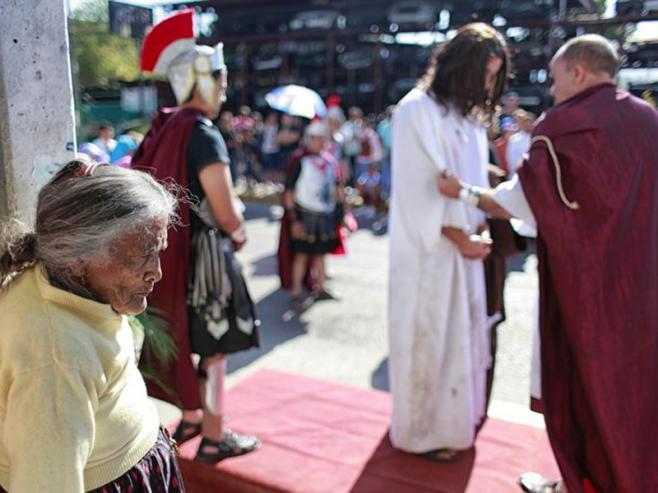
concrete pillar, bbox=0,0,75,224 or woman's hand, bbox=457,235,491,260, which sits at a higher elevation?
concrete pillar, bbox=0,0,75,224

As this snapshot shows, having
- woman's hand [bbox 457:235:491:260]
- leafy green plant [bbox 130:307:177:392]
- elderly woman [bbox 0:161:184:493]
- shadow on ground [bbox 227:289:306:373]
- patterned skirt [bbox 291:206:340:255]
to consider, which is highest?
elderly woman [bbox 0:161:184:493]

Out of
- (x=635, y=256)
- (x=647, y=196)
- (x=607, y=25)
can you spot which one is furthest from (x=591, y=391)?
(x=607, y=25)

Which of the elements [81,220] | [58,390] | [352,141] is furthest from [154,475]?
[352,141]

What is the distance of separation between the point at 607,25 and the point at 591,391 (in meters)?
4.45

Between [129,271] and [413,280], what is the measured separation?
155cm

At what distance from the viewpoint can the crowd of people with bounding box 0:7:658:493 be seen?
115 cm

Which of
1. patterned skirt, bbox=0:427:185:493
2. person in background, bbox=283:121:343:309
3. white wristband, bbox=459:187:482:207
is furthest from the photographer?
person in background, bbox=283:121:343:309

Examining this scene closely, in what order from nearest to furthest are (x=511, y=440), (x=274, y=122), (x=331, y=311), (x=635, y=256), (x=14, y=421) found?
(x=14, y=421)
(x=635, y=256)
(x=511, y=440)
(x=331, y=311)
(x=274, y=122)

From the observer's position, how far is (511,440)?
9.25 feet

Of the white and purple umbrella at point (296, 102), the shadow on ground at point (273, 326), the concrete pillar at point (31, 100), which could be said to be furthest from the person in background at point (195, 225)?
the white and purple umbrella at point (296, 102)

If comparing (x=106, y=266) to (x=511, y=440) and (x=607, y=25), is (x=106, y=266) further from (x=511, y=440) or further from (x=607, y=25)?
(x=607, y=25)

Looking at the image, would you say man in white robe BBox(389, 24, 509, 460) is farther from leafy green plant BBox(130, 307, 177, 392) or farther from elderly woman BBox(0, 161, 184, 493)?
elderly woman BBox(0, 161, 184, 493)

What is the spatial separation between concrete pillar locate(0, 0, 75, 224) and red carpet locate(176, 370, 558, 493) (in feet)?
4.50

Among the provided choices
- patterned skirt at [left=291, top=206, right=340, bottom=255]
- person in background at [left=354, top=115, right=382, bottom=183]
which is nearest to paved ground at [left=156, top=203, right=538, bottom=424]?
patterned skirt at [left=291, top=206, right=340, bottom=255]
